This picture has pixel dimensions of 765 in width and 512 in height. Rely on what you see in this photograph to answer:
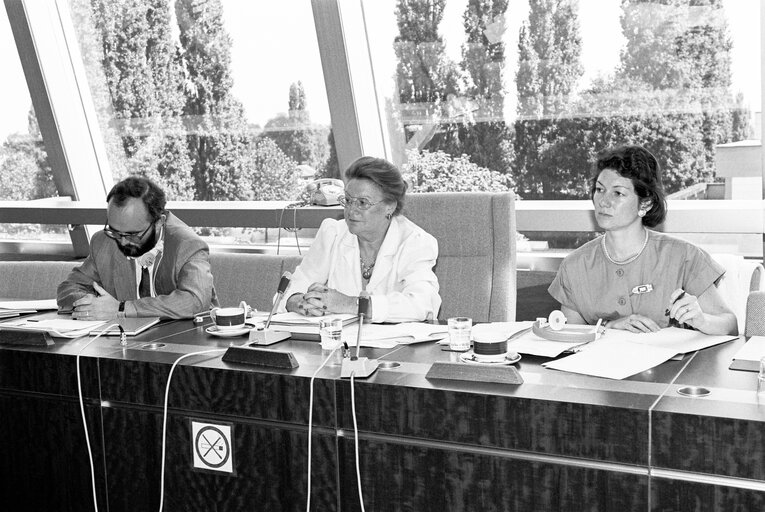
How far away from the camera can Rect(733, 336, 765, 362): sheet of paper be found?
1.94m

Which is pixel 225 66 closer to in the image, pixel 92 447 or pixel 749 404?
pixel 92 447

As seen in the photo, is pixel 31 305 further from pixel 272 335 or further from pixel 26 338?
pixel 272 335

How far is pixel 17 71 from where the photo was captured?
5.03 m

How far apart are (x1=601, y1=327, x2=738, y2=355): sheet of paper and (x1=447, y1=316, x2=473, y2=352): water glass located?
1.18ft

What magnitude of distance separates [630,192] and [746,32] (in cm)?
119

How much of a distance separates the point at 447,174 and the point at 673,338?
1.98 metres

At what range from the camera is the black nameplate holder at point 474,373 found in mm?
1830

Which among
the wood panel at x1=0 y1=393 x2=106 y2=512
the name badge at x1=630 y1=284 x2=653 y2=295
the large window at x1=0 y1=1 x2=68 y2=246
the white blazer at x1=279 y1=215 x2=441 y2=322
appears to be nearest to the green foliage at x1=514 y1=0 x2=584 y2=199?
the white blazer at x1=279 y1=215 x2=441 y2=322

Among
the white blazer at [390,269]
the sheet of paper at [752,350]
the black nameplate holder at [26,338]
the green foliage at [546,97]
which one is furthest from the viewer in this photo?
the green foliage at [546,97]

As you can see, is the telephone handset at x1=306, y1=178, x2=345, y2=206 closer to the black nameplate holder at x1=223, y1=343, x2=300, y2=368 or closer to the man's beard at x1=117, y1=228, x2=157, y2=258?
the man's beard at x1=117, y1=228, x2=157, y2=258

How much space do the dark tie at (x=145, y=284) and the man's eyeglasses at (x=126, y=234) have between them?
4.6 inches

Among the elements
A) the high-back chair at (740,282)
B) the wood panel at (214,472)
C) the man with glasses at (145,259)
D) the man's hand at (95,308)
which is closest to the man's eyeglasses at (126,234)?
the man with glasses at (145,259)

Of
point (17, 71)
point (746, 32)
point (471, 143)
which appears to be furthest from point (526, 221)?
point (17, 71)

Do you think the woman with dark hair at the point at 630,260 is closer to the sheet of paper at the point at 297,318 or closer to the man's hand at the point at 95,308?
the sheet of paper at the point at 297,318
